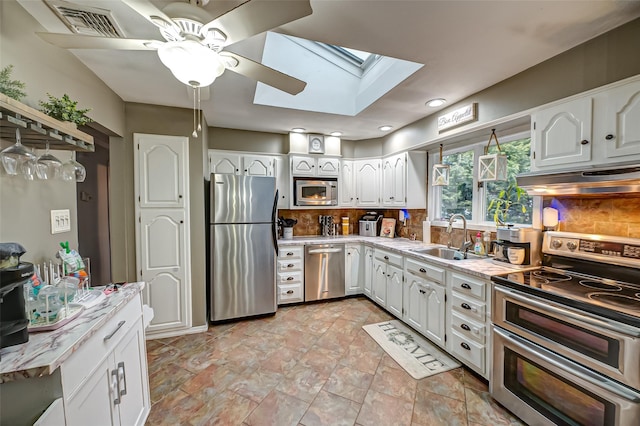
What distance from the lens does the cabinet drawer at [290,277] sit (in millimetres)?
3538

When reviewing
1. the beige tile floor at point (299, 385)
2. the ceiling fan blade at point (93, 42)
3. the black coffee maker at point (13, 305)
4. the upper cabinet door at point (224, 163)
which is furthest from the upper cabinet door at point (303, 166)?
the black coffee maker at point (13, 305)

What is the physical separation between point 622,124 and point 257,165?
3422 millimetres

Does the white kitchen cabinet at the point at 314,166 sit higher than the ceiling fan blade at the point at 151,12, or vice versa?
the ceiling fan blade at the point at 151,12

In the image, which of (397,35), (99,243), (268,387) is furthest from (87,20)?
(268,387)

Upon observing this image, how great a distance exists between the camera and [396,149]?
3.74 meters

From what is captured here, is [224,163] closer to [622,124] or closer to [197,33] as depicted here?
[197,33]

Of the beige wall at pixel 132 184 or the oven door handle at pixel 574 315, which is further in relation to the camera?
the beige wall at pixel 132 184

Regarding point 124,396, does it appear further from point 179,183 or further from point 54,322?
point 179,183

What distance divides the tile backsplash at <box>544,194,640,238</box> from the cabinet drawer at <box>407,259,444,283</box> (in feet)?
3.20

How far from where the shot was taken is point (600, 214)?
73.0 inches

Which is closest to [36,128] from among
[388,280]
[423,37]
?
[423,37]

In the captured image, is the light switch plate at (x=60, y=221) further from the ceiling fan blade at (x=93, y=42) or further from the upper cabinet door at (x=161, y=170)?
the upper cabinet door at (x=161, y=170)

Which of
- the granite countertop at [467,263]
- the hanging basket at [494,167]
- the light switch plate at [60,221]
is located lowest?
the granite countertop at [467,263]

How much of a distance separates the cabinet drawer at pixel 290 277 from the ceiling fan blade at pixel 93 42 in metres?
2.84
